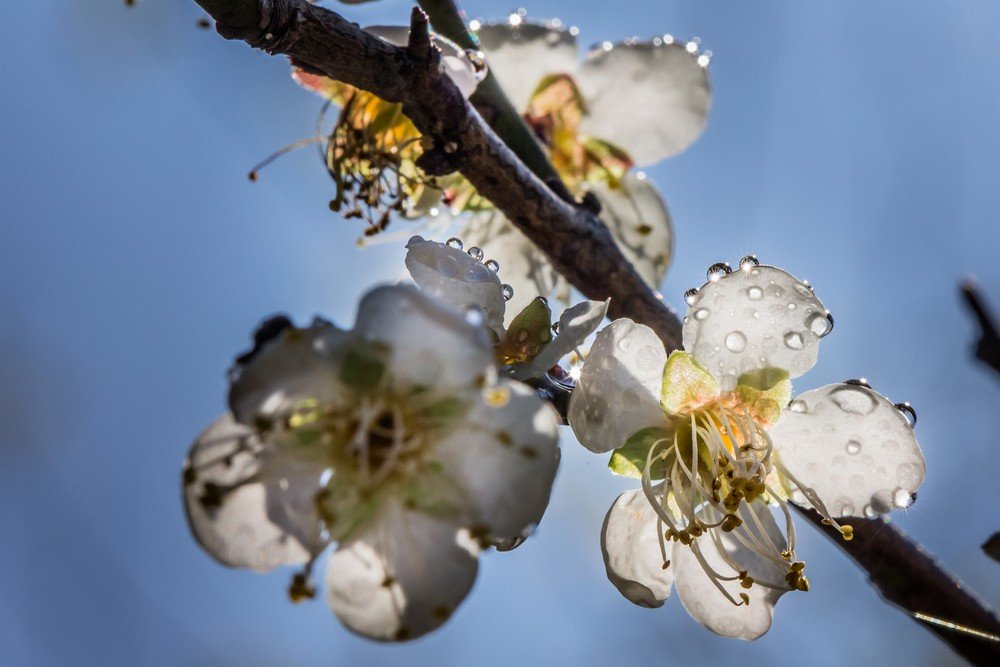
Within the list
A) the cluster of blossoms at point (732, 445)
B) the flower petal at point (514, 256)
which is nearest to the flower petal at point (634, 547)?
the cluster of blossoms at point (732, 445)

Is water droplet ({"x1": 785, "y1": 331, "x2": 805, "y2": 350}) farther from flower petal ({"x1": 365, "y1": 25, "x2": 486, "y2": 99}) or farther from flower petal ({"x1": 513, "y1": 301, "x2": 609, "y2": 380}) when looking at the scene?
flower petal ({"x1": 365, "y1": 25, "x2": 486, "y2": 99})

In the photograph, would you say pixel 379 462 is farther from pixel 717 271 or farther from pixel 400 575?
pixel 717 271

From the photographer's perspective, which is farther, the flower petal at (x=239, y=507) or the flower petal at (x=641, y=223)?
the flower petal at (x=641, y=223)

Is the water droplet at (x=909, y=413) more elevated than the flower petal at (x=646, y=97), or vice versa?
the flower petal at (x=646, y=97)

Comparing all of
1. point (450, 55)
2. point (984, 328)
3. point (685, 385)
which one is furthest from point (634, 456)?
point (450, 55)

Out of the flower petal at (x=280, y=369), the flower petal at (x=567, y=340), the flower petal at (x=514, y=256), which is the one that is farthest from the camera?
the flower petal at (x=514, y=256)

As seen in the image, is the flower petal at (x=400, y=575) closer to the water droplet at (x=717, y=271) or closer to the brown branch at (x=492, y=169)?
the brown branch at (x=492, y=169)
